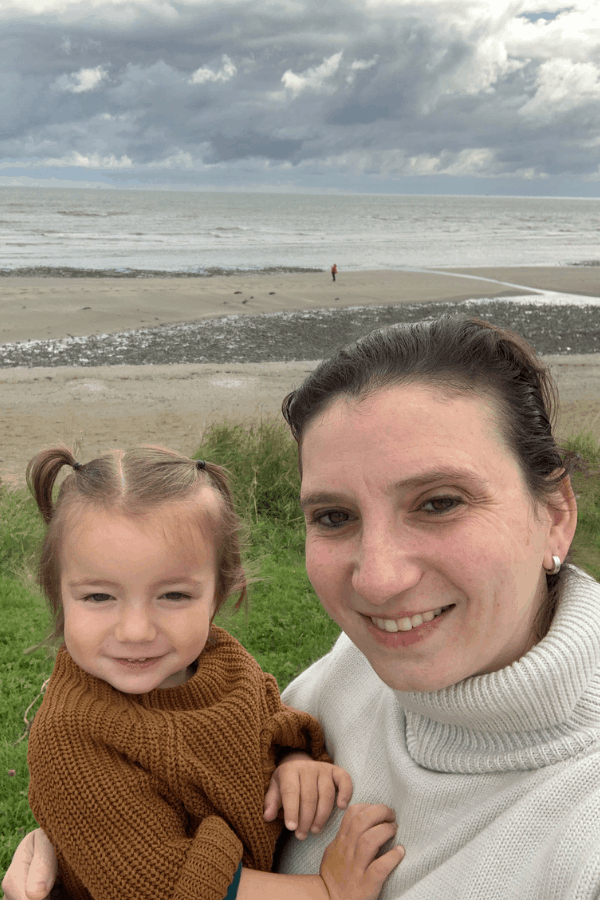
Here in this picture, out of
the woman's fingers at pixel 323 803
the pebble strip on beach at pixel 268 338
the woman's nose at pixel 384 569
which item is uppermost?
the woman's nose at pixel 384 569

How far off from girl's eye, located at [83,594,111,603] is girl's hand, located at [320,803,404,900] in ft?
2.84

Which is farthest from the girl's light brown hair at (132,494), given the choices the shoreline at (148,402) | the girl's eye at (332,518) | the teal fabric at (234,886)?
the shoreline at (148,402)

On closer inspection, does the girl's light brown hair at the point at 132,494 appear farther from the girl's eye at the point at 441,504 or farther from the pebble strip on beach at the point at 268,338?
the pebble strip on beach at the point at 268,338

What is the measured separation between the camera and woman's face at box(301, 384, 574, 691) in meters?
1.48

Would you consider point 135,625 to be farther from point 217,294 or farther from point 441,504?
point 217,294

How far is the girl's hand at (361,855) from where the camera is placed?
65.6 inches

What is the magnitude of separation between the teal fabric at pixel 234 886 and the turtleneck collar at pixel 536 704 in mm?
644

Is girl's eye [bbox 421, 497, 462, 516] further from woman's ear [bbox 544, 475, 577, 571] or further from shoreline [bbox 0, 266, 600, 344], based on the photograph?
shoreline [bbox 0, 266, 600, 344]

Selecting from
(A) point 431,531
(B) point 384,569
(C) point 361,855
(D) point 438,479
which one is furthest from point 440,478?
(C) point 361,855

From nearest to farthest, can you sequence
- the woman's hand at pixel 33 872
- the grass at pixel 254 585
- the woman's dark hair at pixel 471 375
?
the woman's dark hair at pixel 471 375 < the woman's hand at pixel 33 872 < the grass at pixel 254 585

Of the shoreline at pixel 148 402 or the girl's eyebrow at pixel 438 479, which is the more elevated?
the girl's eyebrow at pixel 438 479

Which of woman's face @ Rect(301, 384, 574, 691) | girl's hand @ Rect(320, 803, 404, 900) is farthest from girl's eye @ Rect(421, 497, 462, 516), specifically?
girl's hand @ Rect(320, 803, 404, 900)

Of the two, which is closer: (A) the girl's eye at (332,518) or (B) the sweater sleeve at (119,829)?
(A) the girl's eye at (332,518)

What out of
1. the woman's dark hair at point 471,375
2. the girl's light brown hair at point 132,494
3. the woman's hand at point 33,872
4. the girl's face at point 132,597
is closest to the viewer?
the woman's dark hair at point 471,375
